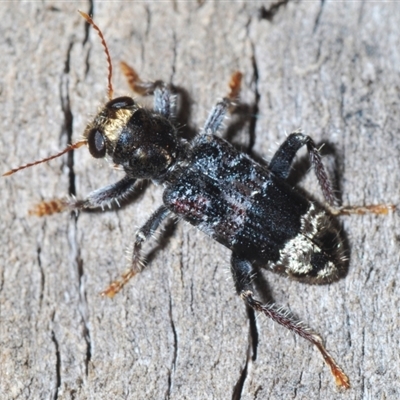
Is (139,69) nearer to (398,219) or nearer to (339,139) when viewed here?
(339,139)

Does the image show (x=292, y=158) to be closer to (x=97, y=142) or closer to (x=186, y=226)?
(x=186, y=226)

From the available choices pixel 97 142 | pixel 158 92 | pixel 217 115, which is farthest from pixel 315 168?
pixel 97 142

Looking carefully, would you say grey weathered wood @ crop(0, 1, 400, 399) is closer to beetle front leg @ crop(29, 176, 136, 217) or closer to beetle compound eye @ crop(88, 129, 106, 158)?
beetle front leg @ crop(29, 176, 136, 217)

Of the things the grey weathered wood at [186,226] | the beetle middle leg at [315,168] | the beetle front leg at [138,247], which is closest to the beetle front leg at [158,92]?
the grey weathered wood at [186,226]

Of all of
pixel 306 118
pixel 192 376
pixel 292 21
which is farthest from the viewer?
pixel 292 21

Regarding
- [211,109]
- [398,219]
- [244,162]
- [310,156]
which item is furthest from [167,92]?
[398,219]

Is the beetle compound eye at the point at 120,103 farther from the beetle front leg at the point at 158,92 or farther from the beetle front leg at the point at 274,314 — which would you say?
the beetle front leg at the point at 274,314

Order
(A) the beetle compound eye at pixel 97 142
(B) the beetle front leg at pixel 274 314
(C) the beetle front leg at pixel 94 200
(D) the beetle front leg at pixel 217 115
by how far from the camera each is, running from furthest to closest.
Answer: (D) the beetle front leg at pixel 217 115, (C) the beetle front leg at pixel 94 200, (A) the beetle compound eye at pixel 97 142, (B) the beetle front leg at pixel 274 314
